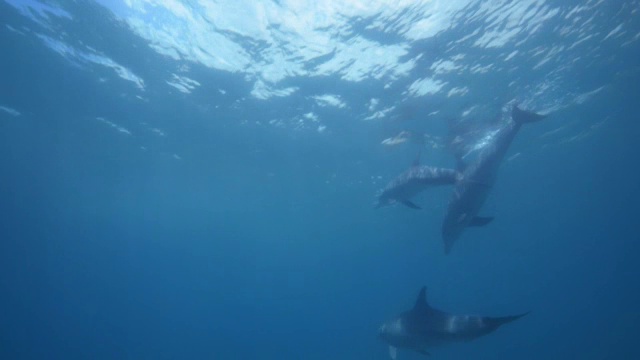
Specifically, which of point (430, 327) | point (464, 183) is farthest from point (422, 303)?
point (464, 183)

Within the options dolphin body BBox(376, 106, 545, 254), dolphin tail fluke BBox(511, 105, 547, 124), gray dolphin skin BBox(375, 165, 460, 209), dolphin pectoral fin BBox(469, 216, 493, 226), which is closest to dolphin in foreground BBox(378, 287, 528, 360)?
dolphin pectoral fin BBox(469, 216, 493, 226)

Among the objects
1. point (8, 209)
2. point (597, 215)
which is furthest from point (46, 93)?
point (597, 215)

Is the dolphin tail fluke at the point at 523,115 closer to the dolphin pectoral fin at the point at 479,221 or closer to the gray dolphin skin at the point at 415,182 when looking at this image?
the gray dolphin skin at the point at 415,182

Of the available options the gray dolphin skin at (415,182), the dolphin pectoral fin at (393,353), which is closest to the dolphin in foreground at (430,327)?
the dolphin pectoral fin at (393,353)

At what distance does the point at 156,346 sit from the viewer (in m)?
80.2

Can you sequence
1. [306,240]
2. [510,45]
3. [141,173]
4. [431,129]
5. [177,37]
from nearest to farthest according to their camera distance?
[177,37] < [510,45] < [431,129] < [141,173] < [306,240]

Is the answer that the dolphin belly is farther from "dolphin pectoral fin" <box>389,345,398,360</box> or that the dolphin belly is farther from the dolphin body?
"dolphin pectoral fin" <box>389,345,398,360</box>

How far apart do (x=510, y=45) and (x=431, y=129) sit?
6.91 metres

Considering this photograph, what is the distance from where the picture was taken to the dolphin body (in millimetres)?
9008

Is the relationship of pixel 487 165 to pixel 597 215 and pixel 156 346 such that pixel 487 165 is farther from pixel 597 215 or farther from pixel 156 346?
pixel 597 215

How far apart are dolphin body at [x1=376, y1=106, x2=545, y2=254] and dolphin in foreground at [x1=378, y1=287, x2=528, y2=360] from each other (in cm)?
226

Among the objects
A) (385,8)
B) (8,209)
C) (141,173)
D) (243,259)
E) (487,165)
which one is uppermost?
(243,259)

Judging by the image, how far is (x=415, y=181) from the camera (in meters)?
11.1

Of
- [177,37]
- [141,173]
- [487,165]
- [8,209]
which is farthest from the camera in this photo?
[8,209]
